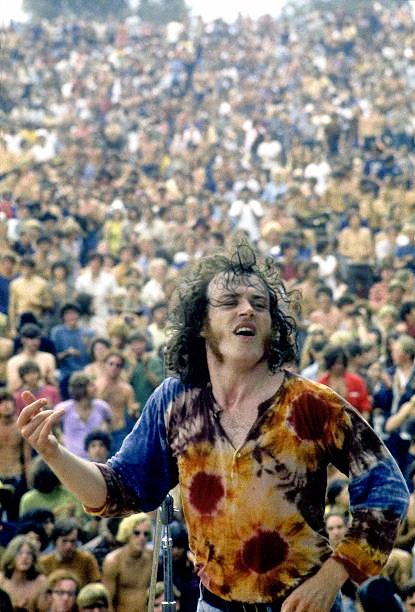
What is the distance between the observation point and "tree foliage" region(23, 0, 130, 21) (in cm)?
5700

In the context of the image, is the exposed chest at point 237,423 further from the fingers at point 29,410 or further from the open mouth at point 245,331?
the fingers at point 29,410

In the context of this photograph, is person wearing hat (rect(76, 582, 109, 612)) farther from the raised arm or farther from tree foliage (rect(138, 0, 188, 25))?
tree foliage (rect(138, 0, 188, 25))

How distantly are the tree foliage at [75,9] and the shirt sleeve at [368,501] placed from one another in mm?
53856

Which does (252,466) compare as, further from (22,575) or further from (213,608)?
(22,575)

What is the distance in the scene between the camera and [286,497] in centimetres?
381

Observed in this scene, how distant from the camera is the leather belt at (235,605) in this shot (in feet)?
12.5

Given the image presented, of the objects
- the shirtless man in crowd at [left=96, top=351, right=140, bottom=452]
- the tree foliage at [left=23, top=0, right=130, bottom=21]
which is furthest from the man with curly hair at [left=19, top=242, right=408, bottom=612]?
the tree foliage at [left=23, top=0, right=130, bottom=21]

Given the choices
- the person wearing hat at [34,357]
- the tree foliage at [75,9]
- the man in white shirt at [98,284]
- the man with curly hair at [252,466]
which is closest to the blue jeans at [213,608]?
the man with curly hair at [252,466]

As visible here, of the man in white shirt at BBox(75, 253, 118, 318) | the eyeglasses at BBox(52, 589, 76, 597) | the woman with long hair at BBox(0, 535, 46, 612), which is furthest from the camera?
the man in white shirt at BBox(75, 253, 118, 318)

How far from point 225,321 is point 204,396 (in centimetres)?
21

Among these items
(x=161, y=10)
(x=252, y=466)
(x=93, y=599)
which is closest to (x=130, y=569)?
(x=93, y=599)

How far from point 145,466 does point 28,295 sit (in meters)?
9.84

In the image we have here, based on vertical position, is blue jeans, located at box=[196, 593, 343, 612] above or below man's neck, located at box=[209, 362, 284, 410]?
below

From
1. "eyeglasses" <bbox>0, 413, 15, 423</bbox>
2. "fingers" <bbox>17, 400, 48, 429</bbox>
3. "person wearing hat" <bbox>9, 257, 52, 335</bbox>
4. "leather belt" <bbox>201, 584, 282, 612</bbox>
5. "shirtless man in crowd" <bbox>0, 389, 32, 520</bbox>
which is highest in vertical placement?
"fingers" <bbox>17, 400, 48, 429</bbox>
